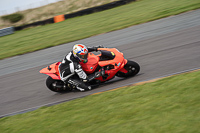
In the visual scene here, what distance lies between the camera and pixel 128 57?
10891 mm

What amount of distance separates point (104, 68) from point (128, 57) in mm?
3299

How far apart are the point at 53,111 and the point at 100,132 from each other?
2246 millimetres

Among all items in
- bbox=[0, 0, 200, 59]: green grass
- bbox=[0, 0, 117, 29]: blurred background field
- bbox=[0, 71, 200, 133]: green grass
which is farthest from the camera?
bbox=[0, 0, 117, 29]: blurred background field

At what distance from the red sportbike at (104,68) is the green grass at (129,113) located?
2.69 feet

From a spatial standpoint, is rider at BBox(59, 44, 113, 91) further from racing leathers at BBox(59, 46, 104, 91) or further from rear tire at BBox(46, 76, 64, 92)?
rear tire at BBox(46, 76, 64, 92)

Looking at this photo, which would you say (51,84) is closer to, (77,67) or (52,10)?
(77,67)

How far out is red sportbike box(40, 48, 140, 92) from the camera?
767 cm

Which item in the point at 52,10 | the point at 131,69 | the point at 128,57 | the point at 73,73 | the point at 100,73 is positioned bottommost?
the point at 128,57

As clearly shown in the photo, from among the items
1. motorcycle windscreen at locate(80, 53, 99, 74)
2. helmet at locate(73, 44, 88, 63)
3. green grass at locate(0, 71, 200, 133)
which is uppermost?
helmet at locate(73, 44, 88, 63)

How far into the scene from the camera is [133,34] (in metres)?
14.0

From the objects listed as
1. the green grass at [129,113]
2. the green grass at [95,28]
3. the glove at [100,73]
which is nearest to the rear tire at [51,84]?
the green grass at [129,113]

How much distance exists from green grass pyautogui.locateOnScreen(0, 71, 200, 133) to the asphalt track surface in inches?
35.5

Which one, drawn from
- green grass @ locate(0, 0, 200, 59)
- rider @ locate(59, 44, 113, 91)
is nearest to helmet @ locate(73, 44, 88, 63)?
rider @ locate(59, 44, 113, 91)

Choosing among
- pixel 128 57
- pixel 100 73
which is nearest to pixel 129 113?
pixel 100 73
